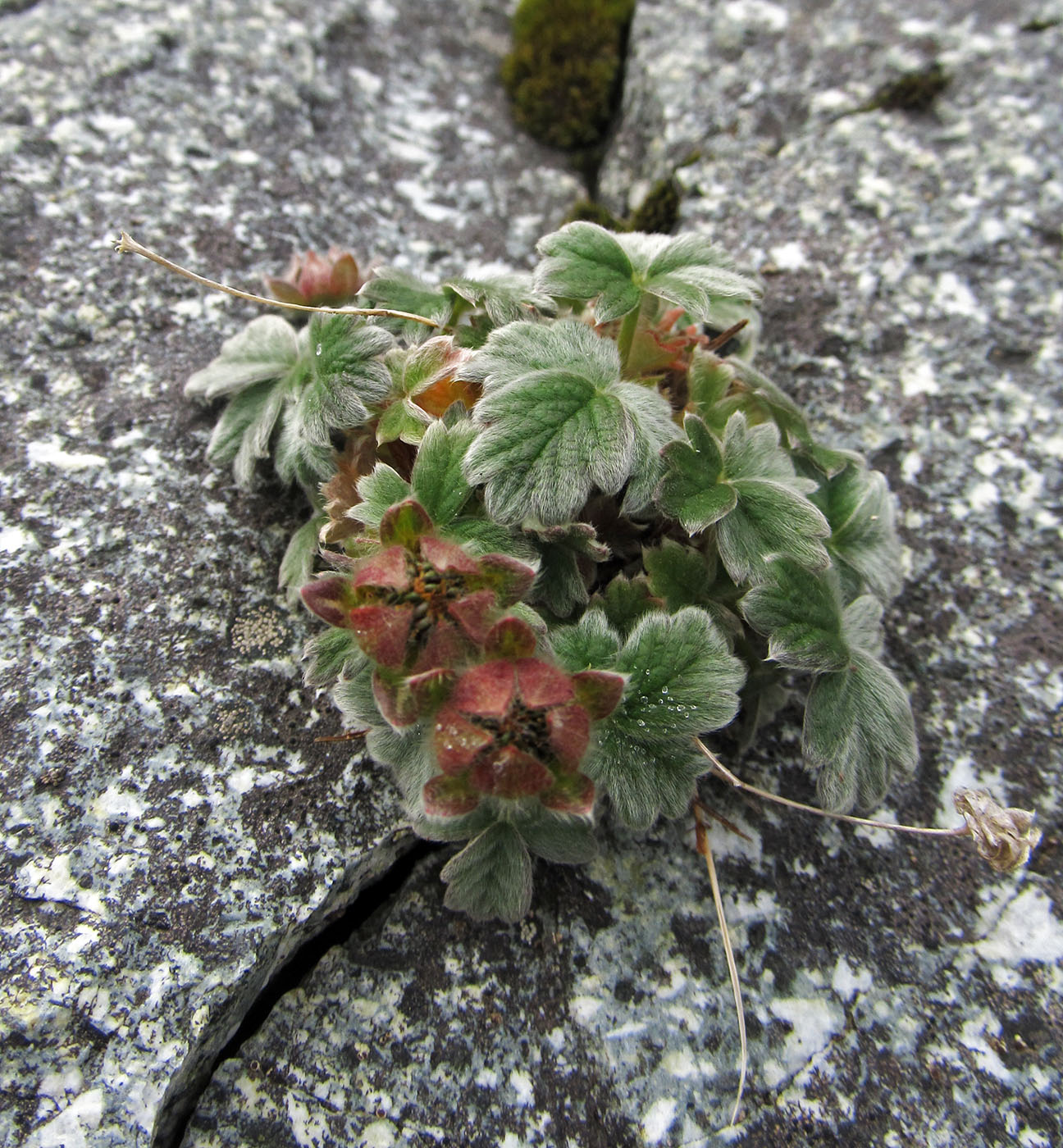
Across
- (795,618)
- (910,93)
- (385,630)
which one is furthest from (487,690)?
(910,93)

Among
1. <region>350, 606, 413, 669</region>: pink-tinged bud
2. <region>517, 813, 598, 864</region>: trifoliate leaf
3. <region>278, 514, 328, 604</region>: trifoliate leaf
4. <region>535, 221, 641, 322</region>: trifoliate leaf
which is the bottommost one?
<region>517, 813, 598, 864</region>: trifoliate leaf

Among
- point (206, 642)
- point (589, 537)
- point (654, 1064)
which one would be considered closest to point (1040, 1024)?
point (654, 1064)

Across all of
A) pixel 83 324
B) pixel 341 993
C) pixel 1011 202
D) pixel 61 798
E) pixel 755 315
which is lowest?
pixel 341 993

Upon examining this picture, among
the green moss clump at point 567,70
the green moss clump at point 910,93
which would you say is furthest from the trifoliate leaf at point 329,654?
the green moss clump at point 910,93

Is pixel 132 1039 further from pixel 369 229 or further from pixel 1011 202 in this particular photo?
pixel 1011 202

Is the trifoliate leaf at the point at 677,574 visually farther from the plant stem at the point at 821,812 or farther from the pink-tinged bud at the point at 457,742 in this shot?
the pink-tinged bud at the point at 457,742

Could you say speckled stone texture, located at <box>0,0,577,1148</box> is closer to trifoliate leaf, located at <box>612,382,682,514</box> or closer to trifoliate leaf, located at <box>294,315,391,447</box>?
trifoliate leaf, located at <box>294,315,391,447</box>

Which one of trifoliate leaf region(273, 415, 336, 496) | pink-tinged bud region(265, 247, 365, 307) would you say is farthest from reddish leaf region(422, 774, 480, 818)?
pink-tinged bud region(265, 247, 365, 307)
